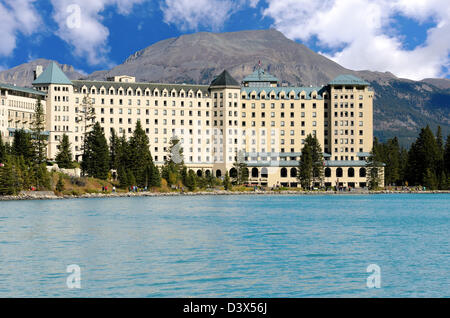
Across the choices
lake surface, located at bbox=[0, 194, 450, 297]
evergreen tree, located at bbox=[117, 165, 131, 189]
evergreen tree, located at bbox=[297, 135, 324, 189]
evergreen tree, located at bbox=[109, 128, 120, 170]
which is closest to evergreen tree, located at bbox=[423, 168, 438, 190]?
evergreen tree, located at bbox=[297, 135, 324, 189]

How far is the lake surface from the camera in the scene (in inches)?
1345

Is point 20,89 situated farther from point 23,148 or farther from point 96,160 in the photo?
point 23,148

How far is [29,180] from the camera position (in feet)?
419

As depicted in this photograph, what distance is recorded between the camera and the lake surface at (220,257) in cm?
3416

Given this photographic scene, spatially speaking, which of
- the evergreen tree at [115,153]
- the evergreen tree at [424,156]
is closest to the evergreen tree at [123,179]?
the evergreen tree at [115,153]

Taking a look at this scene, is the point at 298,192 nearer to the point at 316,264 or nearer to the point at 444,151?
the point at 444,151

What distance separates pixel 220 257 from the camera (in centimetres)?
4525

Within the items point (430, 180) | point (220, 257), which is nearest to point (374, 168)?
point (430, 180)

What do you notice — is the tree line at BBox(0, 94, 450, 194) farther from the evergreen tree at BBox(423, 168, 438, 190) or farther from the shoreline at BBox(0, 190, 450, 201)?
the shoreline at BBox(0, 190, 450, 201)

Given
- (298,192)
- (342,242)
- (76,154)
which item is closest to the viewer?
(342,242)

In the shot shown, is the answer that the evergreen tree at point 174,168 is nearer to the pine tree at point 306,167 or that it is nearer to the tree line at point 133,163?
the tree line at point 133,163

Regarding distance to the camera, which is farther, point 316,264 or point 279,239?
point 279,239

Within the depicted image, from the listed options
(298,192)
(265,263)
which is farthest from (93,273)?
(298,192)
